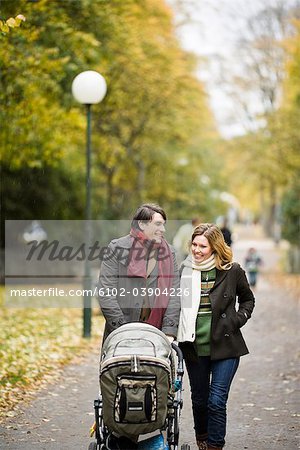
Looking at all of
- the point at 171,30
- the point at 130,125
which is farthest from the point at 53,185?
the point at 171,30

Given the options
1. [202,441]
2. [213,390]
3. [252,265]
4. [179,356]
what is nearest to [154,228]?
[179,356]

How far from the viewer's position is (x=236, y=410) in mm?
8094

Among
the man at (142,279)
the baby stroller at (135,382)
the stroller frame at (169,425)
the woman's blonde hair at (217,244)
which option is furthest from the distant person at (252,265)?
the baby stroller at (135,382)

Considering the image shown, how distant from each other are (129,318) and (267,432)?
2.20m

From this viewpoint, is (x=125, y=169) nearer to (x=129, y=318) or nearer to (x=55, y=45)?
(x=55, y=45)

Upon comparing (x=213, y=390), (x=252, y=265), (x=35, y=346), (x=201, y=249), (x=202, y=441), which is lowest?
(x=252, y=265)

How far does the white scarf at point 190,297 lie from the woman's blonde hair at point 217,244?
0.05 metres

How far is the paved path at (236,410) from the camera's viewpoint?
678cm

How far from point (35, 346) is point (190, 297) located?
6578 mm

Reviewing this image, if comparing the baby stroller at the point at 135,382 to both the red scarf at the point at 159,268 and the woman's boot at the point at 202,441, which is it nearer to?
the red scarf at the point at 159,268

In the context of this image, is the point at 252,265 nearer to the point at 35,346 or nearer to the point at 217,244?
the point at 35,346

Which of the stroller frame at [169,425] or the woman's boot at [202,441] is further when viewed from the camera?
the woman's boot at [202,441]

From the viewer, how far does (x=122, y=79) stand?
23.2 metres

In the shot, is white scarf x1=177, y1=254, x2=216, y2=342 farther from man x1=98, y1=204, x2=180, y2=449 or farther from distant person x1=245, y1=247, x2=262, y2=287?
distant person x1=245, y1=247, x2=262, y2=287
